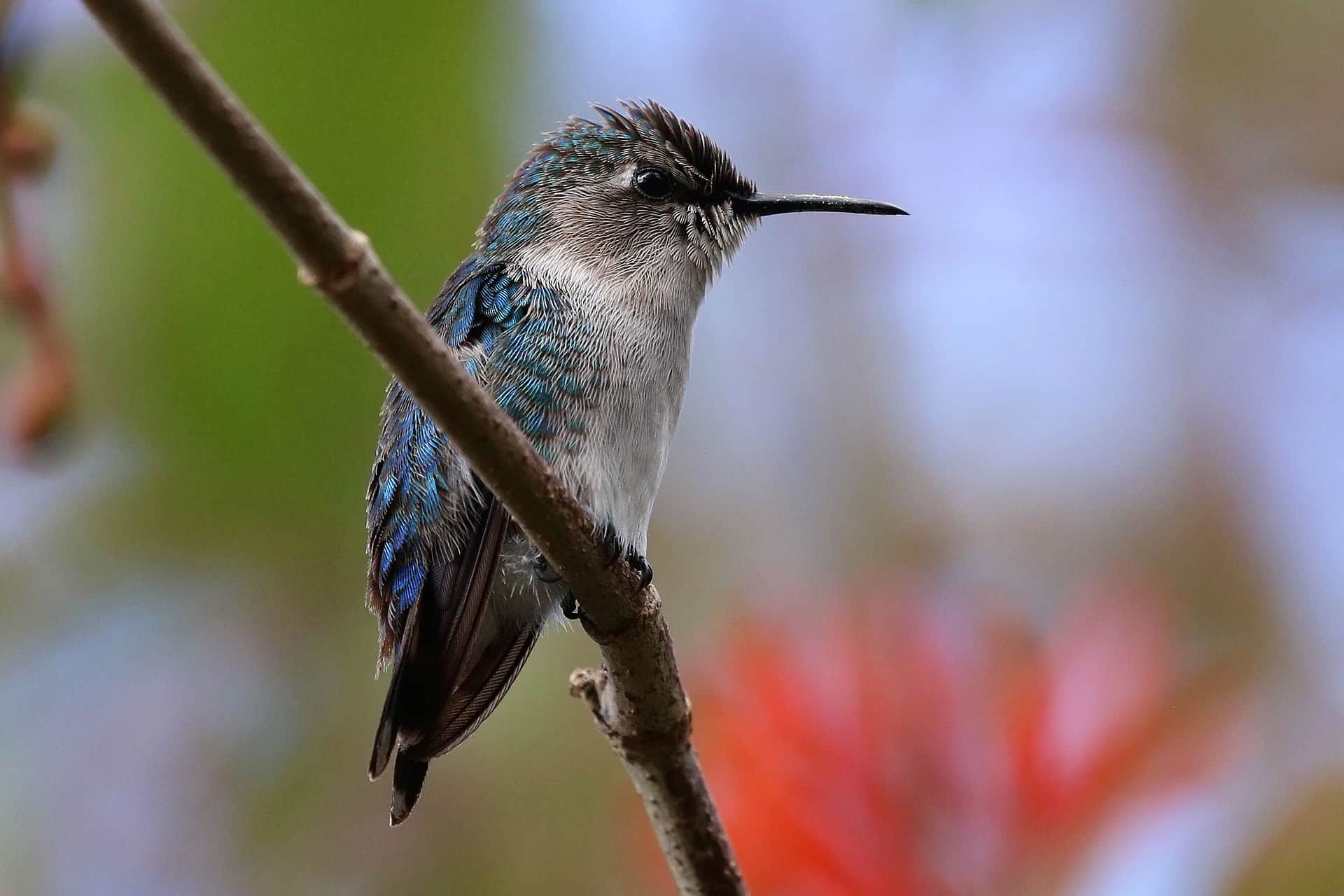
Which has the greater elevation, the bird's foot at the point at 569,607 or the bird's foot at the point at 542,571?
the bird's foot at the point at 542,571

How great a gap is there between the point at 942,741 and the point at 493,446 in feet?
3.84

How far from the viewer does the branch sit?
1.17 m

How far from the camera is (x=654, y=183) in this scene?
296cm

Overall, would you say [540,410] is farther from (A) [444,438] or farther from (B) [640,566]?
(B) [640,566]

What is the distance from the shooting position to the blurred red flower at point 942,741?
2.13 meters

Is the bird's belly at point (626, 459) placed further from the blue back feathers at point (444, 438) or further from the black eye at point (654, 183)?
the black eye at point (654, 183)

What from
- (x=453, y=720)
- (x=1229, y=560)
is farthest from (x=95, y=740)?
(x=1229, y=560)

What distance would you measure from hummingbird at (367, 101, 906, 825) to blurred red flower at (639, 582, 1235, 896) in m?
0.40

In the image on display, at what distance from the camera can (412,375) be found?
1.39 metres

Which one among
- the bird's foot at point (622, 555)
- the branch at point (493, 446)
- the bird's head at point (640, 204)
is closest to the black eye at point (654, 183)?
the bird's head at point (640, 204)

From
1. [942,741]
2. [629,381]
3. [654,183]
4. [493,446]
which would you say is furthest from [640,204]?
[493,446]

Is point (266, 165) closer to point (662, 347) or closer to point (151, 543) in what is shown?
point (662, 347)

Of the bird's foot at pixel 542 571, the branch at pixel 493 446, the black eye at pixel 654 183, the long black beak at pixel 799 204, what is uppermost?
the black eye at pixel 654 183

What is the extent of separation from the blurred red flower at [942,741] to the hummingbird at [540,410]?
15.6 inches
